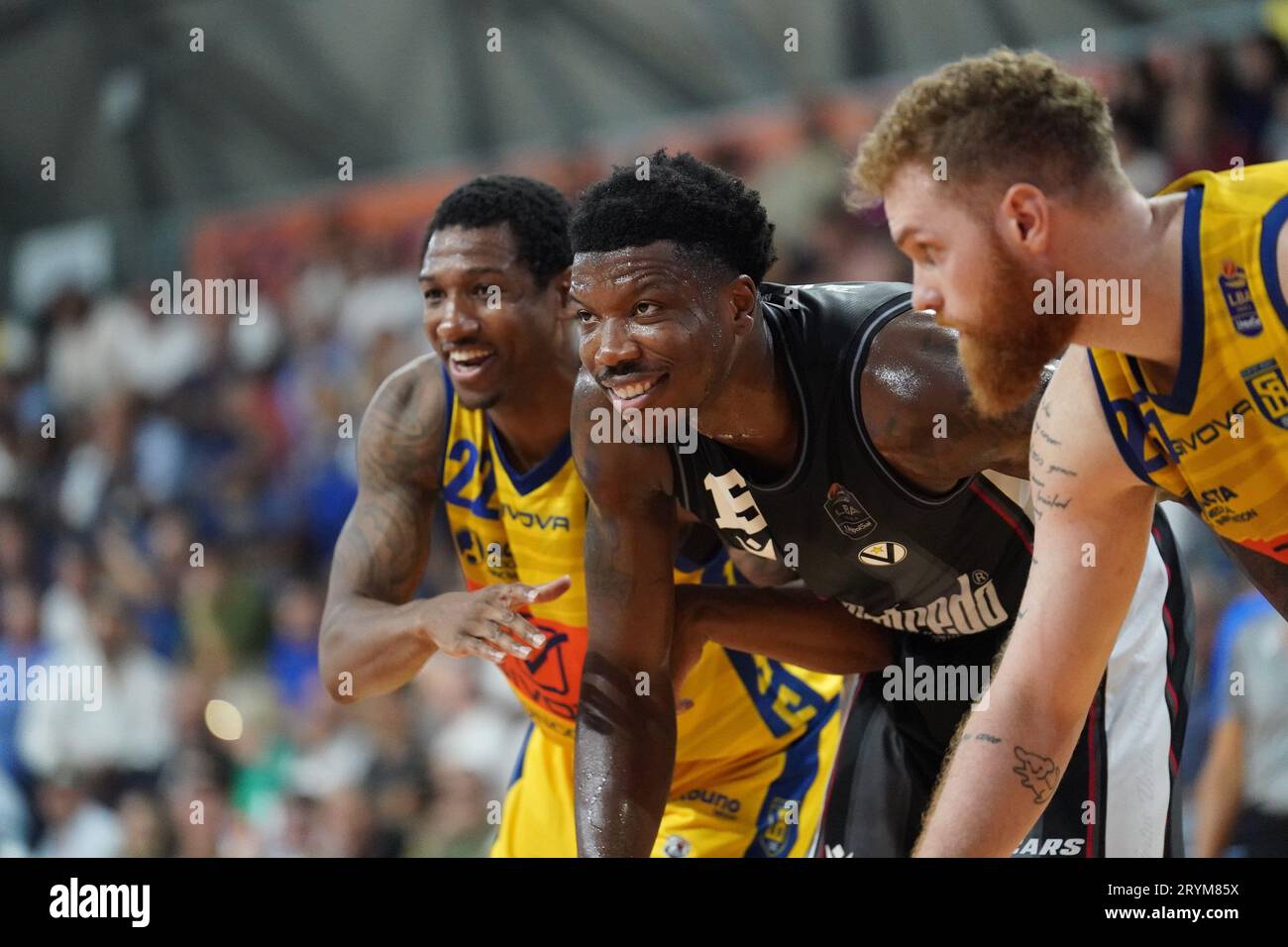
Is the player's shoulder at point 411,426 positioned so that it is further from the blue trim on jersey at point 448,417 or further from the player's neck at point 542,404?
the player's neck at point 542,404

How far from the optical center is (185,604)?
862 centimetres

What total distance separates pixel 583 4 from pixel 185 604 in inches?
173

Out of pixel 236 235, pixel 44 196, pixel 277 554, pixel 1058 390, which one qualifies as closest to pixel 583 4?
pixel 236 235

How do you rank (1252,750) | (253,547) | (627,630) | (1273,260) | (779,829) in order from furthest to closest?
(253,547)
(1252,750)
(779,829)
(627,630)
(1273,260)

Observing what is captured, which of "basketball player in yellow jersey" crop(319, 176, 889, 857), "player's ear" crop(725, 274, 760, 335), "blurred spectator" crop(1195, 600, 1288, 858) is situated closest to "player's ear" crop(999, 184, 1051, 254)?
"player's ear" crop(725, 274, 760, 335)

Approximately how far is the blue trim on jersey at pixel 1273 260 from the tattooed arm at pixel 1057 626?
0.37m

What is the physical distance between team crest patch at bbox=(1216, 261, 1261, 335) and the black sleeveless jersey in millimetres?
794

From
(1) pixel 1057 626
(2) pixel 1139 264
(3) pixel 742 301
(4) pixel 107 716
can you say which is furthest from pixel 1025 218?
(4) pixel 107 716

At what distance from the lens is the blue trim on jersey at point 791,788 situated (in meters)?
4.15

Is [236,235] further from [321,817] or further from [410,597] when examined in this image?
[410,597]

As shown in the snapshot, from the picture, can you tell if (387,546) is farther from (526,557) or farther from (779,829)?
(779,829)

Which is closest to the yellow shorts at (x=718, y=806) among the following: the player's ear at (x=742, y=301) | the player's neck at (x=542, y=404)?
the player's neck at (x=542, y=404)

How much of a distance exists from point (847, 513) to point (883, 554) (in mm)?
138

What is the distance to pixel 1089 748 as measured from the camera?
3.47 m
